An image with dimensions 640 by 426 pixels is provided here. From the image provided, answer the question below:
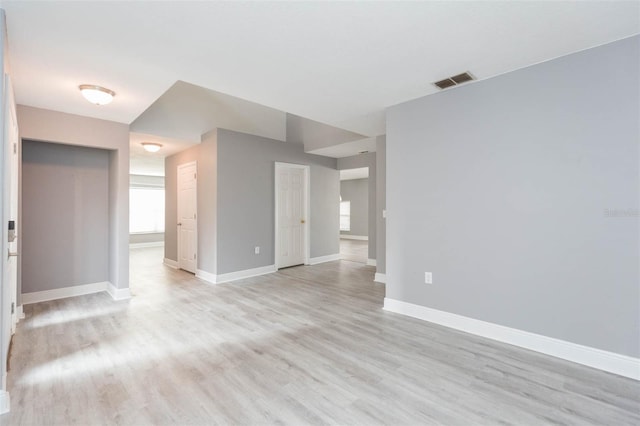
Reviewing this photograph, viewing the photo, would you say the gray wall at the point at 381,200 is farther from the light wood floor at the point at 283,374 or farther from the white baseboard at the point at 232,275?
the white baseboard at the point at 232,275

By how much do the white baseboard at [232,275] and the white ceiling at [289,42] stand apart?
2.91 metres

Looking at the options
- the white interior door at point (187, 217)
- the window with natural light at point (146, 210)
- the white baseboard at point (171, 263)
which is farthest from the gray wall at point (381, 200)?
the window with natural light at point (146, 210)

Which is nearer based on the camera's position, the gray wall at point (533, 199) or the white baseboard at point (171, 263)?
the gray wall at point (533, 199)

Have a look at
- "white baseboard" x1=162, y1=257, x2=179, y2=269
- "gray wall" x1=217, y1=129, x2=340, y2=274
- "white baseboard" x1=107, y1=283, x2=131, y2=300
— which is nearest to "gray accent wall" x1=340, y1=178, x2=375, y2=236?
"gray wall" x1=217, y1=129, x2=340, y2=274

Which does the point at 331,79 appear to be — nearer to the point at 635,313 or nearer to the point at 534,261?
the point at 534,261

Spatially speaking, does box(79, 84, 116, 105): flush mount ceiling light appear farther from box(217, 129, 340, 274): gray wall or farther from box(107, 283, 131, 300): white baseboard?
box(107, 283, 131, 300): white baseboard

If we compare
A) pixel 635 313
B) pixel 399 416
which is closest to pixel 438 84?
pixel 635 313

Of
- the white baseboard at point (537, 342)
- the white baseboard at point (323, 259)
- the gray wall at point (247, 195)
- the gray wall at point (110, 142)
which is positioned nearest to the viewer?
the white baseboard at point (537, 342)

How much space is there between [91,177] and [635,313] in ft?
20.2

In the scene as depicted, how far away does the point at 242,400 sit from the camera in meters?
1.87

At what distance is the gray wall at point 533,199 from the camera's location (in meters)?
2.18

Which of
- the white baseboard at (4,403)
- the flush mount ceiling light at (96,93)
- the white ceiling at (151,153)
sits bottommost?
the white baseboard at (4,403)

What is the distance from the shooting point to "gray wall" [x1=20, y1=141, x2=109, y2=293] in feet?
12.6

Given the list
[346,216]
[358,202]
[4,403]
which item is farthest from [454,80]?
[346,216]
